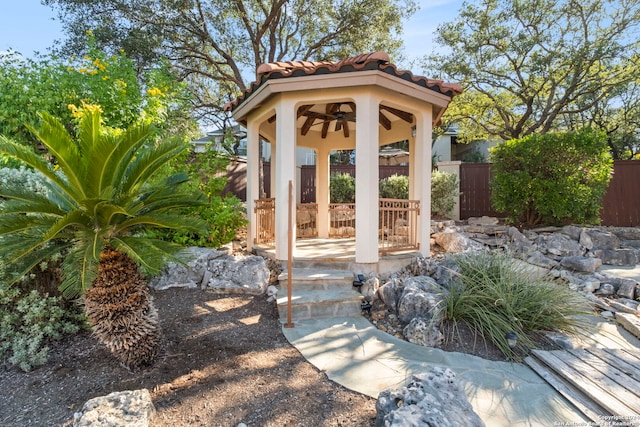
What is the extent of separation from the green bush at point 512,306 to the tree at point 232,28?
8704 mm

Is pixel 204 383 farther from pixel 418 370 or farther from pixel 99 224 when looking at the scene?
pixel 418 370

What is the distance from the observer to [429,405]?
1838 millimetres

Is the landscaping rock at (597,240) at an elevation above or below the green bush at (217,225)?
below

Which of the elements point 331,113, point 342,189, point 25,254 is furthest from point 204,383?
point 342,189

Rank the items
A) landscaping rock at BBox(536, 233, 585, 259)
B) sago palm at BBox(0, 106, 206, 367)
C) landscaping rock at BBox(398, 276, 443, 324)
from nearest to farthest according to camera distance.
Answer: sago palm at BBox(0, 106, 206, 367) < landscaping rock at BBox(398, 276, 443, 324) < landscaping rock at BBox(536, 233, 585, 259)

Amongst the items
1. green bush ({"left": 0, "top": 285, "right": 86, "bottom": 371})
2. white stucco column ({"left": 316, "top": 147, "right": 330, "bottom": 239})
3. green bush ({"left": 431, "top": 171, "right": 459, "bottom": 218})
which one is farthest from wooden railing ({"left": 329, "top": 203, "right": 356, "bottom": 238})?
green bush ({"left": 0, "top": 285, "right": 86, "bottom": 371})

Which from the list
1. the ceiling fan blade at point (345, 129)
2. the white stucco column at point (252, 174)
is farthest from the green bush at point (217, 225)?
the ceiling fan blade at point (345, 129)

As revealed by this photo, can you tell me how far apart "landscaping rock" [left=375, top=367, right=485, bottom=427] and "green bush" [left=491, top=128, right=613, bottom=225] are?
6692mm

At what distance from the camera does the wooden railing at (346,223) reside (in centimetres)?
538

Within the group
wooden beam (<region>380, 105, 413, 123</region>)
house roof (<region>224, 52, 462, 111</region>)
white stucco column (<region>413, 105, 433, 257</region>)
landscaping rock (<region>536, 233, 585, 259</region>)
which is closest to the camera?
house roof (<region>224, 52, 462, 111</region>)

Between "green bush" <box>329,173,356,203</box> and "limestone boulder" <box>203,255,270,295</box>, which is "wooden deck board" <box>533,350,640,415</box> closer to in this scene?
"limestone boulder" <box>203,255,270,295</box>

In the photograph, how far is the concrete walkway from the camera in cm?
227

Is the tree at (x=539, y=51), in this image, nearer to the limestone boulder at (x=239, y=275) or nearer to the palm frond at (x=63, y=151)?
the limestone boulder at (x=239, y=275)

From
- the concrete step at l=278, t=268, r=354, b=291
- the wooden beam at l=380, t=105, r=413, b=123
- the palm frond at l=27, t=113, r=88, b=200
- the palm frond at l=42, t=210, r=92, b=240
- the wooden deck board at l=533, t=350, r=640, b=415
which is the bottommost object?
the wooden deck board at l=533, t=350, r=640, b=415
